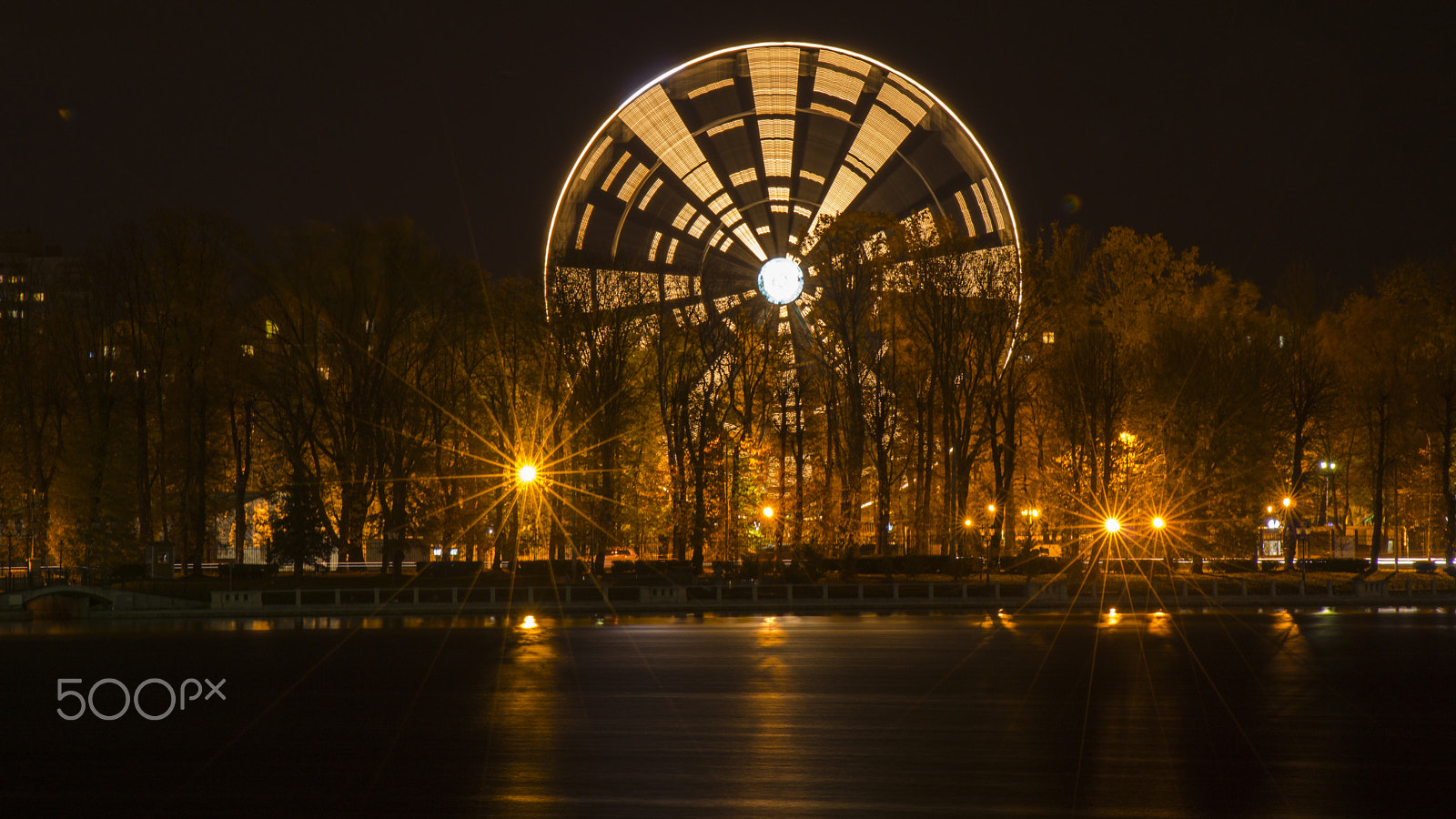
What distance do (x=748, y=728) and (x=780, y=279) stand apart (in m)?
36.7

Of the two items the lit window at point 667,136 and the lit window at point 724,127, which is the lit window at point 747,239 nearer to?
the lit window at point 667,136

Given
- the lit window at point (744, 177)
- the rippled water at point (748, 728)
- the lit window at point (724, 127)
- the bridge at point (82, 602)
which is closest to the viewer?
the rippled water at point (748, 728)

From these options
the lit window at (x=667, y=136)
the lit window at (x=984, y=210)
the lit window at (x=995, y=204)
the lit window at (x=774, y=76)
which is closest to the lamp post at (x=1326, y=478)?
the lit window at (x=995, y=204)

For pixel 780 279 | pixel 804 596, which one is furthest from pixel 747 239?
pixel 804 596

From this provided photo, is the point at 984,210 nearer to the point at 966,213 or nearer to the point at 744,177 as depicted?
the point at 966,213

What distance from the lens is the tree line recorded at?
4597 centimetres

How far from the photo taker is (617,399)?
48312mm

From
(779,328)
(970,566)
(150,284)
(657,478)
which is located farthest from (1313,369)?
(150,284)

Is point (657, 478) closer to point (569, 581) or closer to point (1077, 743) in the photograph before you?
point (569, 581)

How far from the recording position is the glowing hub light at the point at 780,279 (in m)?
50.0

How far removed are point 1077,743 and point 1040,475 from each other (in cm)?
4167

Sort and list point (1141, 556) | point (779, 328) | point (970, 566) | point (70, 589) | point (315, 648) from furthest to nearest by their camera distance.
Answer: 1. point (779, 328)
2. point (1141, 556)
3. point (970, 566)
4. point (70, 589)
5. point (315, 648)

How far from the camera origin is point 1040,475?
53.8m

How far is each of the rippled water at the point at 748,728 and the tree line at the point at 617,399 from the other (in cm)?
2113
